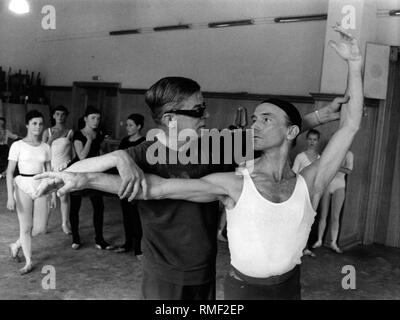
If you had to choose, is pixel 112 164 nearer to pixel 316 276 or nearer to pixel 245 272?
pixel 245 272

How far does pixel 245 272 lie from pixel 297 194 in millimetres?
371

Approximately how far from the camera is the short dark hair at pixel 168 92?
76.0 inches

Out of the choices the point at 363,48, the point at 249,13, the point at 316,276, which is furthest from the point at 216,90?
the point at 316,276

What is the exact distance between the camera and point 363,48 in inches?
221

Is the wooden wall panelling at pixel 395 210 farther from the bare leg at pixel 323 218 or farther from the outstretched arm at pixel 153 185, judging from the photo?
the outstretched arm at pixel 153 185

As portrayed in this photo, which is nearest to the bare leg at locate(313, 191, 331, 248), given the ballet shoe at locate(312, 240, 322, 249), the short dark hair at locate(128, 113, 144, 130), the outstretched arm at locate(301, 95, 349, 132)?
the ballet shoe at locate(312, 240, 322, 249)

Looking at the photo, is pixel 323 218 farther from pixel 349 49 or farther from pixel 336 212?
pixel 349 49

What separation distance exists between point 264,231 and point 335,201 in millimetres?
4164

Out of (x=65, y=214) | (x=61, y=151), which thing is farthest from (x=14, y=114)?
(x=61, y=151)

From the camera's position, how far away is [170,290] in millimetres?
1932

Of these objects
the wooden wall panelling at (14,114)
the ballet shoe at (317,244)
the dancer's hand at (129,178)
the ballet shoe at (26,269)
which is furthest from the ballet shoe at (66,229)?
the wooden wall panelling at (14,114)

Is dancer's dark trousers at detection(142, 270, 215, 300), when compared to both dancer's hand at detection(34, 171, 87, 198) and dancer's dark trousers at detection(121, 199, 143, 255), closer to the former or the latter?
dancer's hand at detection(34, 171, 87, 198)

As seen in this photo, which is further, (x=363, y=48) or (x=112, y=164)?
(x=363, y=48)

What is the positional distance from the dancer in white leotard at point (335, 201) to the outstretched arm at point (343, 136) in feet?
12.4
